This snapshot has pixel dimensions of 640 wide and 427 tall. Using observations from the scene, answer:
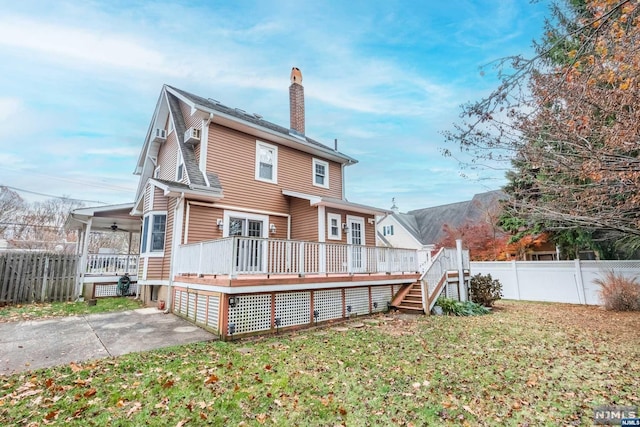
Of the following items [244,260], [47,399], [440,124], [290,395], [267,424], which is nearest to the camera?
[267,424]

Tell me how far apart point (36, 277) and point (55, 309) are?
248 cm

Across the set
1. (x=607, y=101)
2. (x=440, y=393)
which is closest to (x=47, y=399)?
(x=440, y=393)

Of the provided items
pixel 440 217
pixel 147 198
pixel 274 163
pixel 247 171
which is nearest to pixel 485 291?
pixel 274 163

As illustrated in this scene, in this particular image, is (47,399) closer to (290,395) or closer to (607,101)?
(290,395)

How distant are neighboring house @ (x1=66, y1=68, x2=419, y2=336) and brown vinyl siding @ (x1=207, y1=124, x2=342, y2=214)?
1.6 inches

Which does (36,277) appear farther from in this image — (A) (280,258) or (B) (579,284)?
(B) (579,284)

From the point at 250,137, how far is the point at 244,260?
6.67m

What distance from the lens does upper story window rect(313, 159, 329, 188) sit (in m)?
13.9

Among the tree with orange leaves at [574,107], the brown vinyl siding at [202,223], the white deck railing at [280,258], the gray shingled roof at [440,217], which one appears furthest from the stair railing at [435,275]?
the gray shingled roof at [440,217]

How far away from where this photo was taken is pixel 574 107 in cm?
542

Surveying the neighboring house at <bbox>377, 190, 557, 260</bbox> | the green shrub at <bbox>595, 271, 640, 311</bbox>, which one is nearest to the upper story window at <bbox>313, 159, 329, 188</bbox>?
the green shrub at <bbox>595, 271, 640, 311</bbox>

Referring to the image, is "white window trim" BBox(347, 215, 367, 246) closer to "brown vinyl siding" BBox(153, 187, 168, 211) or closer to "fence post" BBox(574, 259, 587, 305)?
"brown vinyl siding" BBox(153, 187, 168, 211)

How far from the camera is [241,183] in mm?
11281

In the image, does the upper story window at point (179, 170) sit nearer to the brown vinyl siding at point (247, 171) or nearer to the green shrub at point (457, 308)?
the brown vinyl siding at point (247, 171)
